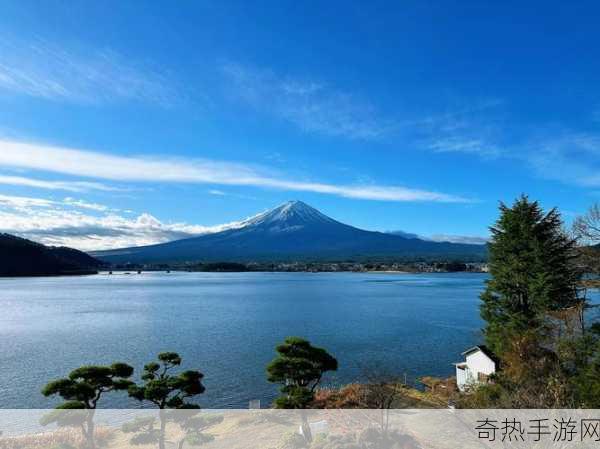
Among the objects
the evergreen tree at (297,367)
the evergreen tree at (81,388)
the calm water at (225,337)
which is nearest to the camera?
the evergreen tree at (81,388)

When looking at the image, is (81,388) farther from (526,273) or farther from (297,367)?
(526,273)

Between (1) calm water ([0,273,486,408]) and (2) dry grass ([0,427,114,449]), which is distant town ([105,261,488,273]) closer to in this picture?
(1) calm water ([0,273,486,408])

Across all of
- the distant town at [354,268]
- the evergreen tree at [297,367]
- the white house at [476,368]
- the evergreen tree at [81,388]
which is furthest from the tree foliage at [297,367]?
the distant town at [354,268]

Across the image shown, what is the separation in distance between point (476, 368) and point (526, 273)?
12.4 feet

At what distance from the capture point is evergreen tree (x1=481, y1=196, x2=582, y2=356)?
557 inches

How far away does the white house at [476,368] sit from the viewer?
1348 cm

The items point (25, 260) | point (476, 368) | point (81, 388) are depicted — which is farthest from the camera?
point (25, 260)

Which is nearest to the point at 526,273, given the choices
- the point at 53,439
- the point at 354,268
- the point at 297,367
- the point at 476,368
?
the point at 476,368

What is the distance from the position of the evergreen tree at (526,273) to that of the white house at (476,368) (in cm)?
38

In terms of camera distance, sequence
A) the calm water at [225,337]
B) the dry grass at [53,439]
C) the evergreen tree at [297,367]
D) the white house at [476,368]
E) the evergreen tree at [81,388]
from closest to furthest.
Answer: the evergreen tree at [81,388], the evergreen tree at [297,367], the dry grass at [53,439], the white house at [476,368], the calm water at [225,337]

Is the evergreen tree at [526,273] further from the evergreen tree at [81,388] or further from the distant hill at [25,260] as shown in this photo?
the distant hill at [25,260]

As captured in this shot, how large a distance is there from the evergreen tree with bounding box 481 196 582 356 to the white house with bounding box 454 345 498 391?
376mm

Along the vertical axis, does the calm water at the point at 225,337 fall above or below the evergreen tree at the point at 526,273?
below

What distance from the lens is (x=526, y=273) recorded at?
600 inches
